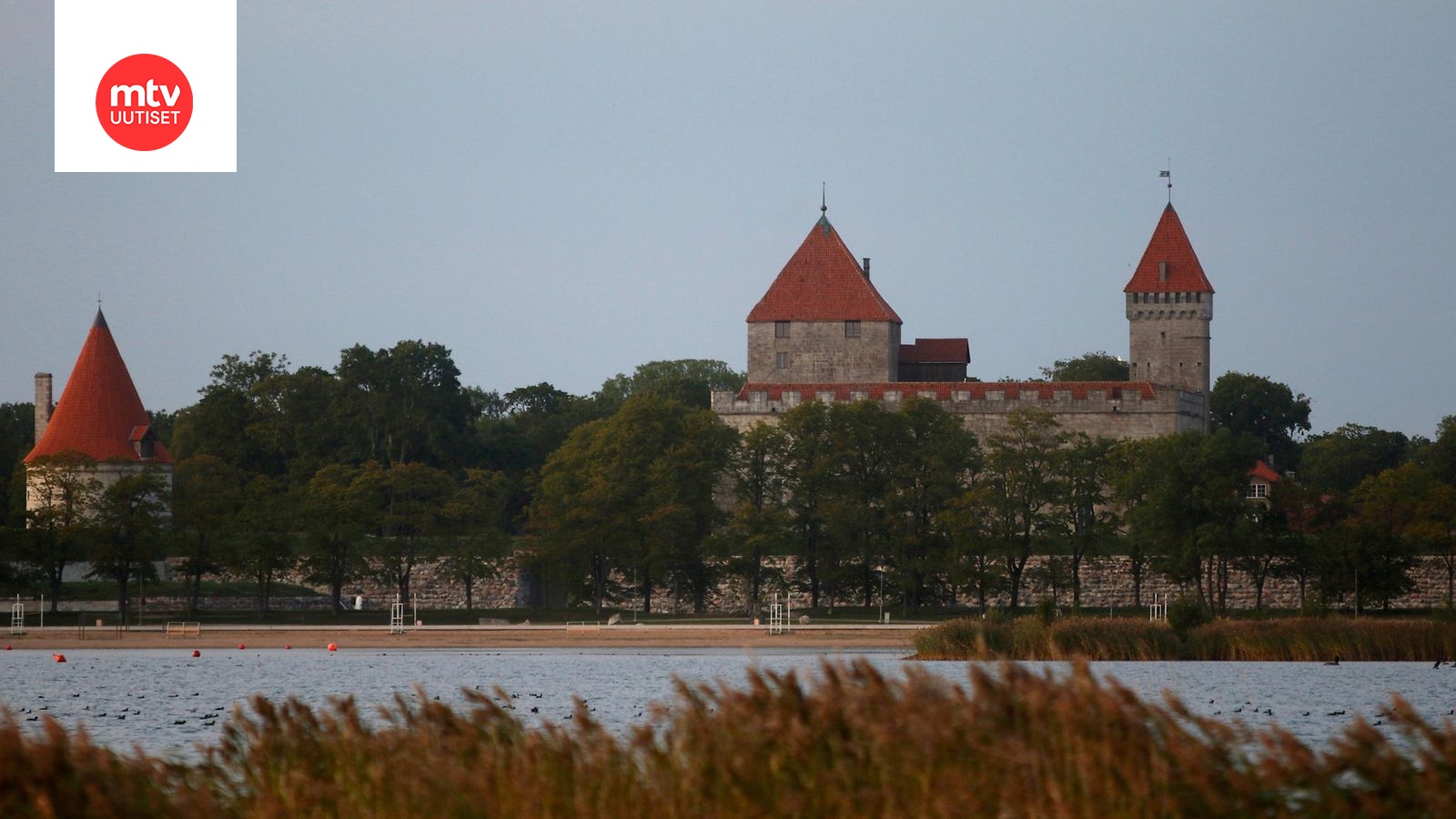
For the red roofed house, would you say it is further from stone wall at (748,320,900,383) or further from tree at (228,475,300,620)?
stone wall at (748,320,900,383)

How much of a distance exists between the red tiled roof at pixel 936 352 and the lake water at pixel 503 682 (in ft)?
149

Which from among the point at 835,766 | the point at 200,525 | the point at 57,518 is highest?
the point at 57,518

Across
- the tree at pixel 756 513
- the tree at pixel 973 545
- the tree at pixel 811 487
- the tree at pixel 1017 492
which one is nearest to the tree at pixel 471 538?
the tree at pixel 756 513

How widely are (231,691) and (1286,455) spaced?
81215 millimetres

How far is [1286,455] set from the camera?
101 metres

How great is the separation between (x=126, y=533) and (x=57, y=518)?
114 inches

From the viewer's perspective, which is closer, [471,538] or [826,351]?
[471,538]

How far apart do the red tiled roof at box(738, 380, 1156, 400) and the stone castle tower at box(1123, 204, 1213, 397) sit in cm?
791

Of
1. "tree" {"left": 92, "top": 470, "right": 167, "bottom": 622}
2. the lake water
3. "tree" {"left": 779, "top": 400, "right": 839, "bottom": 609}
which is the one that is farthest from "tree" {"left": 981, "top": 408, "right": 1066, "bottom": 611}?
"tree" {"left": 92, "top": 470, "right": 167, "bottom": 622}

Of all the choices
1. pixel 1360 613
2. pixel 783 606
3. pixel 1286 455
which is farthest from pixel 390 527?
pixel 1286 455

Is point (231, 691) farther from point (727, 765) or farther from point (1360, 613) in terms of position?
point (1360, 613)

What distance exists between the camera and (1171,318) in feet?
282

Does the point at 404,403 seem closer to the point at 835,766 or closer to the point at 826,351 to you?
the point at 826,351

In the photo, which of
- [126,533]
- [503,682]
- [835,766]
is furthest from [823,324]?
[835,766]
